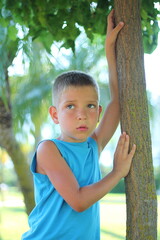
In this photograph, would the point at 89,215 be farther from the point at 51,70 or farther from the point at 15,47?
the point at 51,70

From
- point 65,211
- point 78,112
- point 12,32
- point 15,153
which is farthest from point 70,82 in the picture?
point 15,153

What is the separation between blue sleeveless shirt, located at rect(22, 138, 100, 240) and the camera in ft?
6.51

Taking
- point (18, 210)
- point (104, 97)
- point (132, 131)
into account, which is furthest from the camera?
point (18, 210)

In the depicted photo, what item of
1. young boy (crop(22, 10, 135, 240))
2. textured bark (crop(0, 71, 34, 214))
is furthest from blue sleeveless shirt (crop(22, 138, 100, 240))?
textured bark (crop(0, 71, 34, 214))

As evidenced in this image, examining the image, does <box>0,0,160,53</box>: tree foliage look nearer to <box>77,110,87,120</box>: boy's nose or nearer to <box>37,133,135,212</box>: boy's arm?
<box>77,110,87,120</box>: boy's nose

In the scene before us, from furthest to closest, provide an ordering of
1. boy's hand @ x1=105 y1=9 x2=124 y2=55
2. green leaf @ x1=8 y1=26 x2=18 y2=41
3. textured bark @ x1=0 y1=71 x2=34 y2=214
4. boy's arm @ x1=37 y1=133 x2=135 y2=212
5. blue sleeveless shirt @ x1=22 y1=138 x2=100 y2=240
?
textured bark @ x1=0 y1=71 x2=34 y2=214 < green leaf @ x1=8 y1=26 x2=18 y2=41 < boy's hand @ x1=105 y1=9 x2=124 y2=55 < blue sleeveless shirt @ x1=22 y1=138 x2=100 y2=240 < boy's arm @ x1=37 y1=133 x2=135 y2=212

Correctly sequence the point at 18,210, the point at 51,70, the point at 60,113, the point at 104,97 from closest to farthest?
the point at 60,113 < the point at 51,70 < the point at 104,97 < the point at 18,210

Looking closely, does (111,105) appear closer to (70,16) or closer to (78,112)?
(78,112)

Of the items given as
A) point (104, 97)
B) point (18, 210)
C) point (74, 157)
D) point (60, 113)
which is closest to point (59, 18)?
point (60, 113)

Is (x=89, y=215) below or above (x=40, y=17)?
below

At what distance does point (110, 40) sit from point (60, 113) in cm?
44

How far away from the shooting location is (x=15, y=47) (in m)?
3.09

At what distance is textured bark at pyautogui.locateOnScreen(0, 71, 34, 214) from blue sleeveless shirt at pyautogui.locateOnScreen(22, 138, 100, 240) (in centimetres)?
256

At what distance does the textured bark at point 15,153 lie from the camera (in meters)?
4.62
